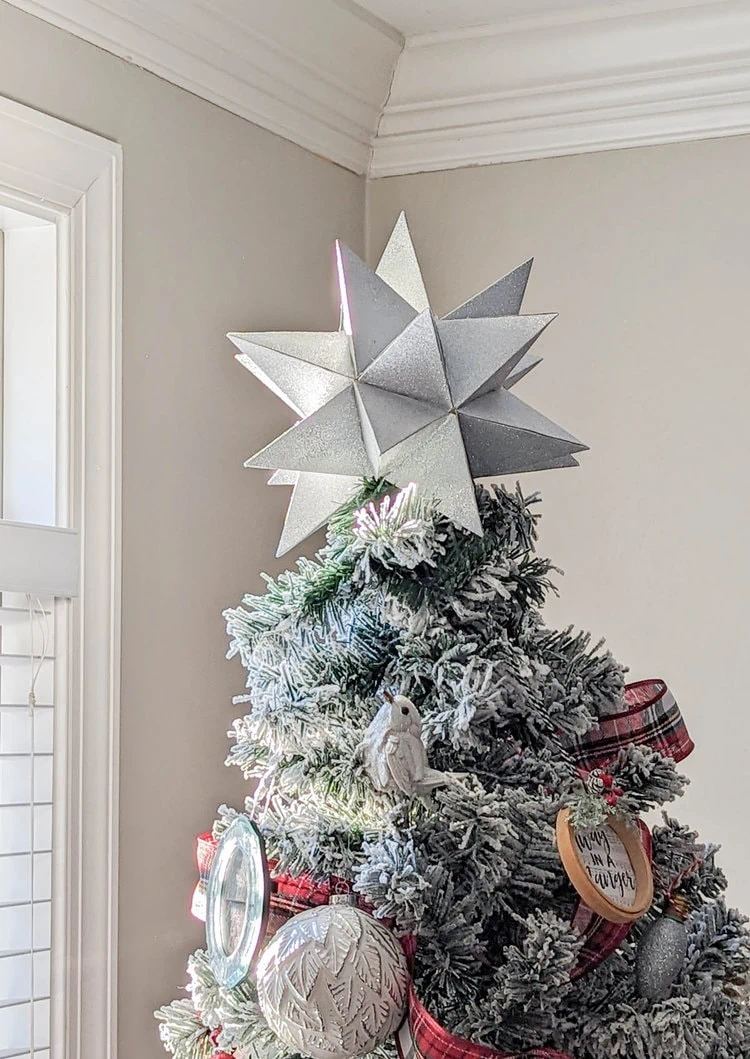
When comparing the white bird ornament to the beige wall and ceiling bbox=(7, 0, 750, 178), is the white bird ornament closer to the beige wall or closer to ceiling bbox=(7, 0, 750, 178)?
the beige wall

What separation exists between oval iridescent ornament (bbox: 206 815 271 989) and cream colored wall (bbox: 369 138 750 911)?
2.98 ft

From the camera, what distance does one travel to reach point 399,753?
96 cm

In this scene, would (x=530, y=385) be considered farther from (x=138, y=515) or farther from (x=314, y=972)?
(x=314, y=972)

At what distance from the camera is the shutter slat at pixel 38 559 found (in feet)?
4.50

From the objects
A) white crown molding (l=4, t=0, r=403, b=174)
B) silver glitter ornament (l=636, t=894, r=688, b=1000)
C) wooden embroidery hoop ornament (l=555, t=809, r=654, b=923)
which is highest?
white crown molding (l=4, t=0, r=403, b=174)

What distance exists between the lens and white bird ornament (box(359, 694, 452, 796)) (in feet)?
3.15

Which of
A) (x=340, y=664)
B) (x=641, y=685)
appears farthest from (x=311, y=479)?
(x=641, y=685)

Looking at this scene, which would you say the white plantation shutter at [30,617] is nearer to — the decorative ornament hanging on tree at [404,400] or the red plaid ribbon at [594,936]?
the decorative ornament hanging on tree at [404,400]

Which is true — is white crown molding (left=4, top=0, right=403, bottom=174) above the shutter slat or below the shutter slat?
above

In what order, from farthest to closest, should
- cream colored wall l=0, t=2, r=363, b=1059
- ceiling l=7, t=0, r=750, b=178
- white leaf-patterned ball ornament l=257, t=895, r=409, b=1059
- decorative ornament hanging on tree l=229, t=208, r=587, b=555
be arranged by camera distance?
ceiling l=7, t=0, r=750, b=178 < cream colored wall l=0, t=2, r=363, b=1059 < decorative ornament hanging on tree l=229, t=208, r=587, b=555 < white leaf-patterned ball ornament l=257, t=895, r=409, b=1059

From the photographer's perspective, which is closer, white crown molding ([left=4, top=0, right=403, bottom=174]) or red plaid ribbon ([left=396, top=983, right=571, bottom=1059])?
red plaid ribbon ([left=396, top=983, right=571, bottom=1059])

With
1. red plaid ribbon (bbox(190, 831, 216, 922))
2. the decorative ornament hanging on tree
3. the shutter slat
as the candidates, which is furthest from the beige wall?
the decorative ornament hanging on tree

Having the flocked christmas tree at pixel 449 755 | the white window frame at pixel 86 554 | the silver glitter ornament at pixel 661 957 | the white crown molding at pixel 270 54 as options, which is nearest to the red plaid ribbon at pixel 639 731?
the flocked christmas tree at pixel 449 755

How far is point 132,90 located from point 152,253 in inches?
7.4
